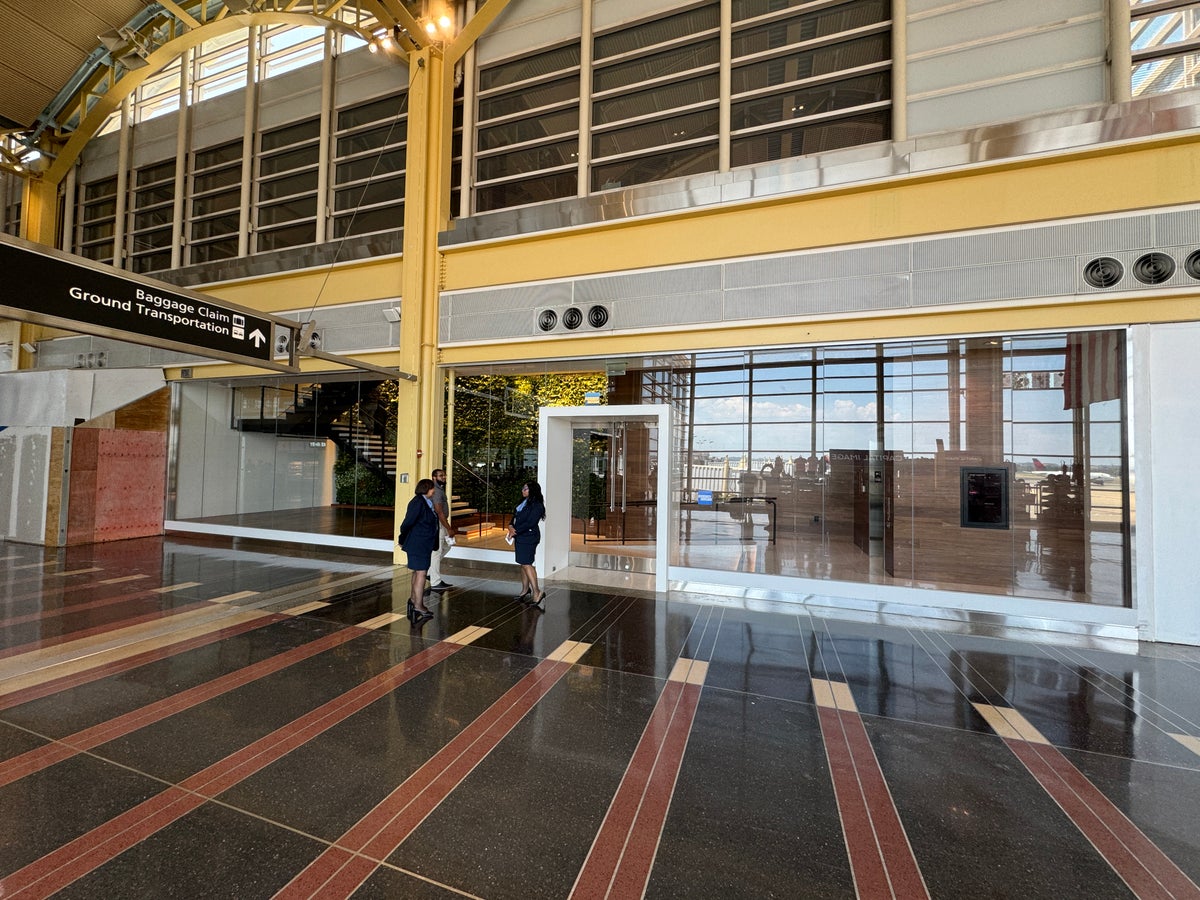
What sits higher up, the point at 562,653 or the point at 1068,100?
the point at 1068,100

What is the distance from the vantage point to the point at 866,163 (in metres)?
7.01

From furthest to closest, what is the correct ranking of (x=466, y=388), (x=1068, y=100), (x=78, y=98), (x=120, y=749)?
(x=78, y=98) < (x=466, y=388) < (x=1068, y=100) < (x=120, y=749)

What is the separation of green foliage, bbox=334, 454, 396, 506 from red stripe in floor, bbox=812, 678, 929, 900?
9537 millimetres

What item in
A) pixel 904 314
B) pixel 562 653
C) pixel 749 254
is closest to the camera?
pixel 562 653

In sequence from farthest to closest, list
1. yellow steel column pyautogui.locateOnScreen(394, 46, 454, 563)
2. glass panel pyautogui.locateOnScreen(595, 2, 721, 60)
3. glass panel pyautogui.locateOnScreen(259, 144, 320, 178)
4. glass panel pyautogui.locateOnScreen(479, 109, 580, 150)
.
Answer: glass panel pyautogui.locateOnScreen(259, 144, 320, 178) < yellow steel column pyautogui.locateOnScreen(394, 46, 454, 563) < glass panel pyautogui.locateOnScreen(479, 109, 580, 150) < glass panel pyautogui.locateOnScreen(595, 2, 721, 60)

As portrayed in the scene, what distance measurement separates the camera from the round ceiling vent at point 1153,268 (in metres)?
5.91

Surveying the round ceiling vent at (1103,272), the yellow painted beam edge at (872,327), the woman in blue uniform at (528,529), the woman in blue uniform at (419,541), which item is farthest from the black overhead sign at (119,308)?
the round ceiling vent at (1103,272)

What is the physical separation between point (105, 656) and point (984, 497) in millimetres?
9986

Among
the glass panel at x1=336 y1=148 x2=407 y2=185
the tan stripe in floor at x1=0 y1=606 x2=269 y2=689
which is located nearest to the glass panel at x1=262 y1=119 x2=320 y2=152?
the glass panel at x1=336 y1=148 x2=407 y2=185

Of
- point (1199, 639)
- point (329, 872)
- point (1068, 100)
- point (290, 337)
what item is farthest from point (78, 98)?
point (1199, 639)

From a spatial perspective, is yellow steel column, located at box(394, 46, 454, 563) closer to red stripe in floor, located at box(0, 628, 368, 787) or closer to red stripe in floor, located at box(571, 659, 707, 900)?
red stripe in floor, located at box(0, 628, 368, 787)

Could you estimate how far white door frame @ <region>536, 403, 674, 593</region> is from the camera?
763 centimetres

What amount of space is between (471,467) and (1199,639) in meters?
10.6

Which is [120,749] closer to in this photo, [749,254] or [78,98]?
[749,254]
